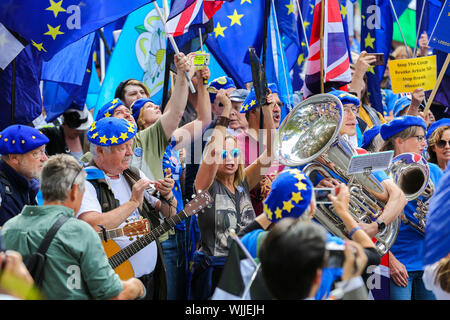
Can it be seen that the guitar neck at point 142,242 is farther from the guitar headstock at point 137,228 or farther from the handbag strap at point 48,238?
the handbag strap at point 48,238

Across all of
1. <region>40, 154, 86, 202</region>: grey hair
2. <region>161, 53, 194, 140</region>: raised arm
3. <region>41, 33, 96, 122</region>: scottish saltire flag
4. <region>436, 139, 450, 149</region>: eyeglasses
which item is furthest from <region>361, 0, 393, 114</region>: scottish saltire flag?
<region>40, 154, 86, 202</region>: grey hair

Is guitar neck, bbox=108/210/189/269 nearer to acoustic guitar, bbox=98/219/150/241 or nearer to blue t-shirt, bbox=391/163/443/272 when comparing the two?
acoustic guitar, bbox=98/219/150/241

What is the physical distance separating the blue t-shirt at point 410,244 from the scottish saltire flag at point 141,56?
3.78 meters

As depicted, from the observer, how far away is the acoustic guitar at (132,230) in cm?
469

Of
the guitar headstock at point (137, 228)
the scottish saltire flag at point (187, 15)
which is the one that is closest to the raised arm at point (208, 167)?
the guitar headstock at point (137, 228)

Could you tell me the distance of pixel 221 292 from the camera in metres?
3.09

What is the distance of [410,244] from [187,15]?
3.02m

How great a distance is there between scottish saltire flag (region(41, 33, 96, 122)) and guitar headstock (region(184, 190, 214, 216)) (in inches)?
122

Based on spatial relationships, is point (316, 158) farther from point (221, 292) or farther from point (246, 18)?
point (246, 18)

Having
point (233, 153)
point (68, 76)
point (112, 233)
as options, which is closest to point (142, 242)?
point (112, 233)

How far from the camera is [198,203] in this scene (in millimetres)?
5070
